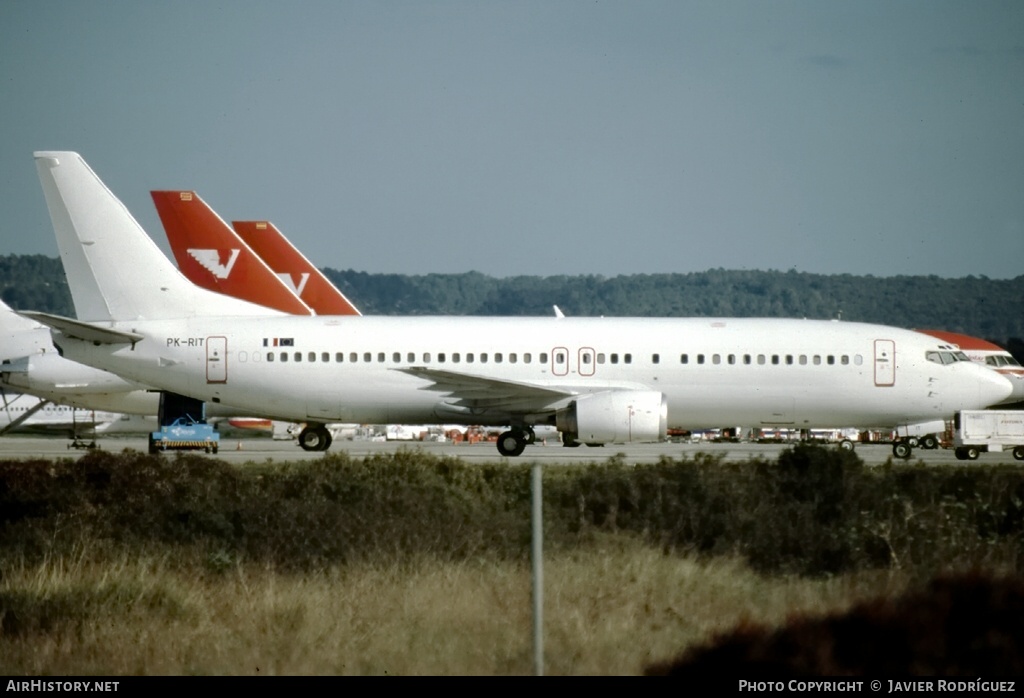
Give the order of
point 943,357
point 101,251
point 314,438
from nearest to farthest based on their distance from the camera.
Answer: point 101,251 < point 943,357 < point 314,438

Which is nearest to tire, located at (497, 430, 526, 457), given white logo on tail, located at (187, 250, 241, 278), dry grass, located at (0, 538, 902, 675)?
white logo on tail, located at (187, 250, 241, 278)

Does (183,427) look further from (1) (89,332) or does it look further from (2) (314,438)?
(1) (89,332)

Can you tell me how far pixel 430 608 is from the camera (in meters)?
11.2

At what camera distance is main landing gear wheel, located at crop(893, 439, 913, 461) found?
101ft

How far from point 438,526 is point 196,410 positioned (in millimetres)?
22031

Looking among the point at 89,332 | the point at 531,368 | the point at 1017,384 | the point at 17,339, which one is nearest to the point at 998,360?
the point at 1017,384

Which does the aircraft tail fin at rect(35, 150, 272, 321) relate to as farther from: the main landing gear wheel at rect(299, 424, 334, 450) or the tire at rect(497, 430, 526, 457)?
the tire at rect(497, 430, 526, 457)

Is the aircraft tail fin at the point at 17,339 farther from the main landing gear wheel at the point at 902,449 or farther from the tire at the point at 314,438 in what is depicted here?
the main landing gear wheel at the point at 902,449

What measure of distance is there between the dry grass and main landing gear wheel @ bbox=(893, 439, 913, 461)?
65.5ft

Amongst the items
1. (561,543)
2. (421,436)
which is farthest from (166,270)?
(421,436)

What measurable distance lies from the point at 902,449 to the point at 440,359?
44.4 ft

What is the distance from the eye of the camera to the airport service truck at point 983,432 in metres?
32.0

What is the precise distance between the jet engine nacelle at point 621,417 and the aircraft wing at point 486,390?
991 mm

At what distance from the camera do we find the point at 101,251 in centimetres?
2944
